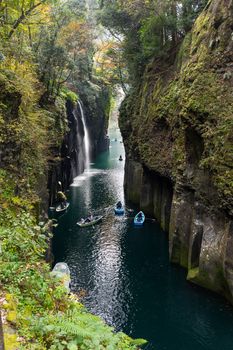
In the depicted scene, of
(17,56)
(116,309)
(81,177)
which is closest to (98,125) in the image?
(81,177)

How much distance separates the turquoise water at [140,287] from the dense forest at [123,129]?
4.43 feet

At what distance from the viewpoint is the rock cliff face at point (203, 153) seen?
18094 mm

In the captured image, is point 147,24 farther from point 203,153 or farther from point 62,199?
point 62,199

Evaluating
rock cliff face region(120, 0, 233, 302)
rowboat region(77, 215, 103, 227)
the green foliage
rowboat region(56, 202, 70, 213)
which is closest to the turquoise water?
rowboat region(77, 215, 103, 227)

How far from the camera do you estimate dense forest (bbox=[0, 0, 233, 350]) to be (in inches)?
286

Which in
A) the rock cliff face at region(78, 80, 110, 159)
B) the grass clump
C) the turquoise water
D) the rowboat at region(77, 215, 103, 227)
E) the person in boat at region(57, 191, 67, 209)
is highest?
the rock cliff face at region(78, 80, 110, 159)

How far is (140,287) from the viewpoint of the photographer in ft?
65.7

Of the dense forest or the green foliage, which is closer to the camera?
the dense forest

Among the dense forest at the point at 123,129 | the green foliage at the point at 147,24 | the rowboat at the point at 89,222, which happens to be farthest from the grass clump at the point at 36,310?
the green foliage at the point at 147,24

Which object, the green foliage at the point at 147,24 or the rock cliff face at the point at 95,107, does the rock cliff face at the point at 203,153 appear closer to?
the green foliage at the point at 147,24

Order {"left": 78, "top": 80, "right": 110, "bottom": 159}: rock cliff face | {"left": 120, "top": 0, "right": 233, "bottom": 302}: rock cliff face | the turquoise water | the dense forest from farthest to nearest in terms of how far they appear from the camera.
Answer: {"left": 78, "top": 80, "right": 110, "bottom": 159}: rock cliff face → {"left": 120, "top": 0, "right": 233, "bottom": 302}: rock cliff face → the turquoise water → the dense forest

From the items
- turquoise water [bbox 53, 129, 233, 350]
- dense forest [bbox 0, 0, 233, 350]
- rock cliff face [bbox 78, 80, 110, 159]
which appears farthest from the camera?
rock cliff face [bbox 78, 80, 110, 159]

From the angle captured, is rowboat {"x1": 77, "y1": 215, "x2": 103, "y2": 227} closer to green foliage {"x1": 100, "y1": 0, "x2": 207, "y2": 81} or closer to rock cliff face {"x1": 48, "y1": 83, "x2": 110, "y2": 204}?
rock cliff face {"x1": 48, "y1": 83, "x2": 110, "y2": 204}

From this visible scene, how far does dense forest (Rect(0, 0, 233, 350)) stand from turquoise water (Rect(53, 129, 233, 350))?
1.35m
